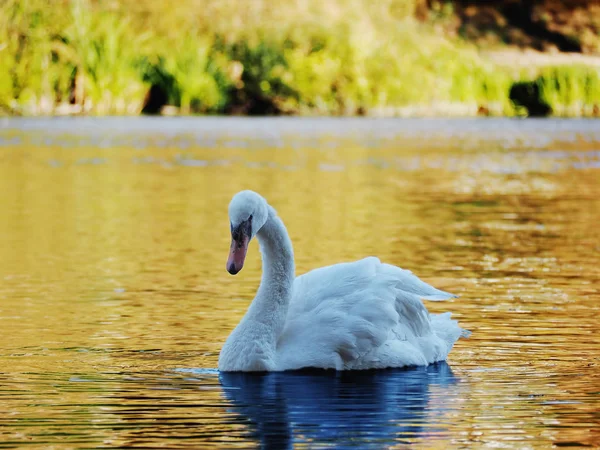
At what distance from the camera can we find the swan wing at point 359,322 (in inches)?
345

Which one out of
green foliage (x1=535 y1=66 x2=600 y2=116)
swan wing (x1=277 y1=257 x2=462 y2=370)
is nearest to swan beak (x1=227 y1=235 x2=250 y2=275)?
swan wing (x1=277 y1=257 x2=462 y2=370)

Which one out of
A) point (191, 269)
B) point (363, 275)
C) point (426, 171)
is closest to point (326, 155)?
point (426, 171)

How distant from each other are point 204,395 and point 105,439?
1.20m

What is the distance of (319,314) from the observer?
348 inches

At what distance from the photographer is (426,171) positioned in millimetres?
31391

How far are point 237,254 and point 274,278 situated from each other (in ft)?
2.03

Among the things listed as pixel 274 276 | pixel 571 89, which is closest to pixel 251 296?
pixel 274 276

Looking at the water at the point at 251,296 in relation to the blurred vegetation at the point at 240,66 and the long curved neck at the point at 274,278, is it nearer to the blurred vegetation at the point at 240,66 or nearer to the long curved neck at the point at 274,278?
the long curved neck at the point at 274,278

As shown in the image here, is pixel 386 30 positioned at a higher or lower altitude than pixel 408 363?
higher

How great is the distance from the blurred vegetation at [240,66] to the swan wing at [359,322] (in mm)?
47936

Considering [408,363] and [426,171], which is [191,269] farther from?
[426,171]

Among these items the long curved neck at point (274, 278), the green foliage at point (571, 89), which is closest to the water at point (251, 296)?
the long curved neck at point (274, 278)

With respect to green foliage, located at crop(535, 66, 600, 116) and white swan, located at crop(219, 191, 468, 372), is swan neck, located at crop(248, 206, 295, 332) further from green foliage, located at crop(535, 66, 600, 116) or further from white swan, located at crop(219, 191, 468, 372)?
green foliage, located at crop(535, 66, 600, 116)

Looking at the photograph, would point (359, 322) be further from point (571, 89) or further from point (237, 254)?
point (571, 89)
